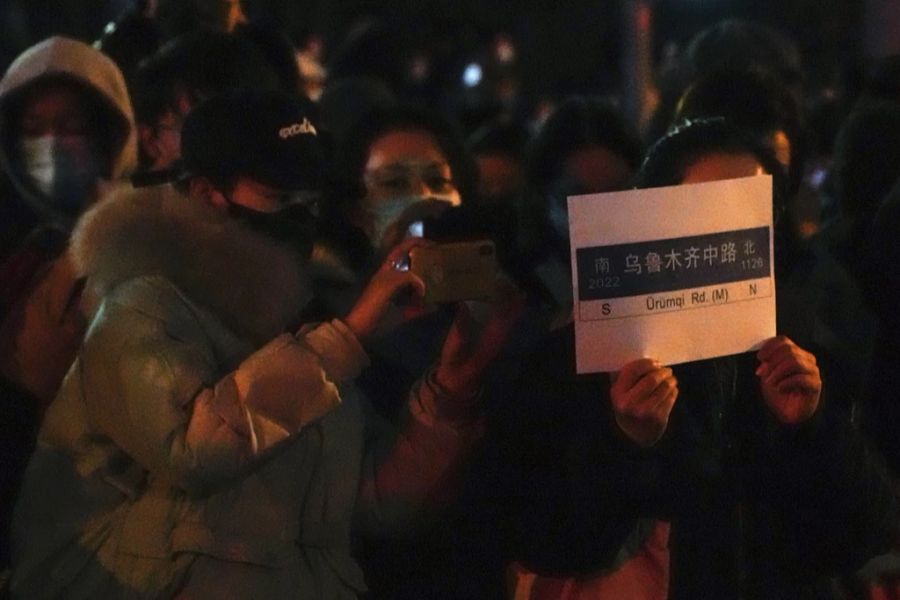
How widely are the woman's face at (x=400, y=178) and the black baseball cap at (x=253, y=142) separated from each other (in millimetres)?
928

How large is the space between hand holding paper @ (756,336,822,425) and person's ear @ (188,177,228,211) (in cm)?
118

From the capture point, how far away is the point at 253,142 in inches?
127

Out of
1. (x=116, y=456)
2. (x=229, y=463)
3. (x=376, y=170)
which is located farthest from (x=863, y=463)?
(x=376, y=170)

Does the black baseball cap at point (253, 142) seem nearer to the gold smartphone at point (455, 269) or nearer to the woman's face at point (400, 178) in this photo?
the gold smartphone at point (455, 269)

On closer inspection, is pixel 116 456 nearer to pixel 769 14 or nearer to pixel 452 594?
pixel 452 594

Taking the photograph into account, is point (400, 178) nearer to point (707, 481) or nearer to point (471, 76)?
point (707, 481)

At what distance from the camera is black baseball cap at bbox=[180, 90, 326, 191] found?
3.22m

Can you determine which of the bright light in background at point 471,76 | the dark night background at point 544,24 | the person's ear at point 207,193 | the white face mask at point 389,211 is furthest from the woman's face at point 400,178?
the bright light in background at point 471,76

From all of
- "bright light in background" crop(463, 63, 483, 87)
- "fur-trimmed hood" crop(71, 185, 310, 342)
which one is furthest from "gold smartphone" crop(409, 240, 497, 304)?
"bright light in background" crop(463, 63, 483, 87)

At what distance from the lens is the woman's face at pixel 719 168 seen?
3.12 m

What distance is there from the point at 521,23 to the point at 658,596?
19.8 m

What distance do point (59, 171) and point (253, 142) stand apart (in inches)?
46.6

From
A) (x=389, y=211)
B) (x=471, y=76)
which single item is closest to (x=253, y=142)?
(x=389, y=211)

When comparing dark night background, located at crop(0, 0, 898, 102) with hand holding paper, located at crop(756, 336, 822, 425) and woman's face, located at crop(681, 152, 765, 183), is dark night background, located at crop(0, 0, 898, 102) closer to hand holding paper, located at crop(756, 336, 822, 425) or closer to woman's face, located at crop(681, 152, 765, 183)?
woman's face, located at crop(681, 152, 765, 183)
